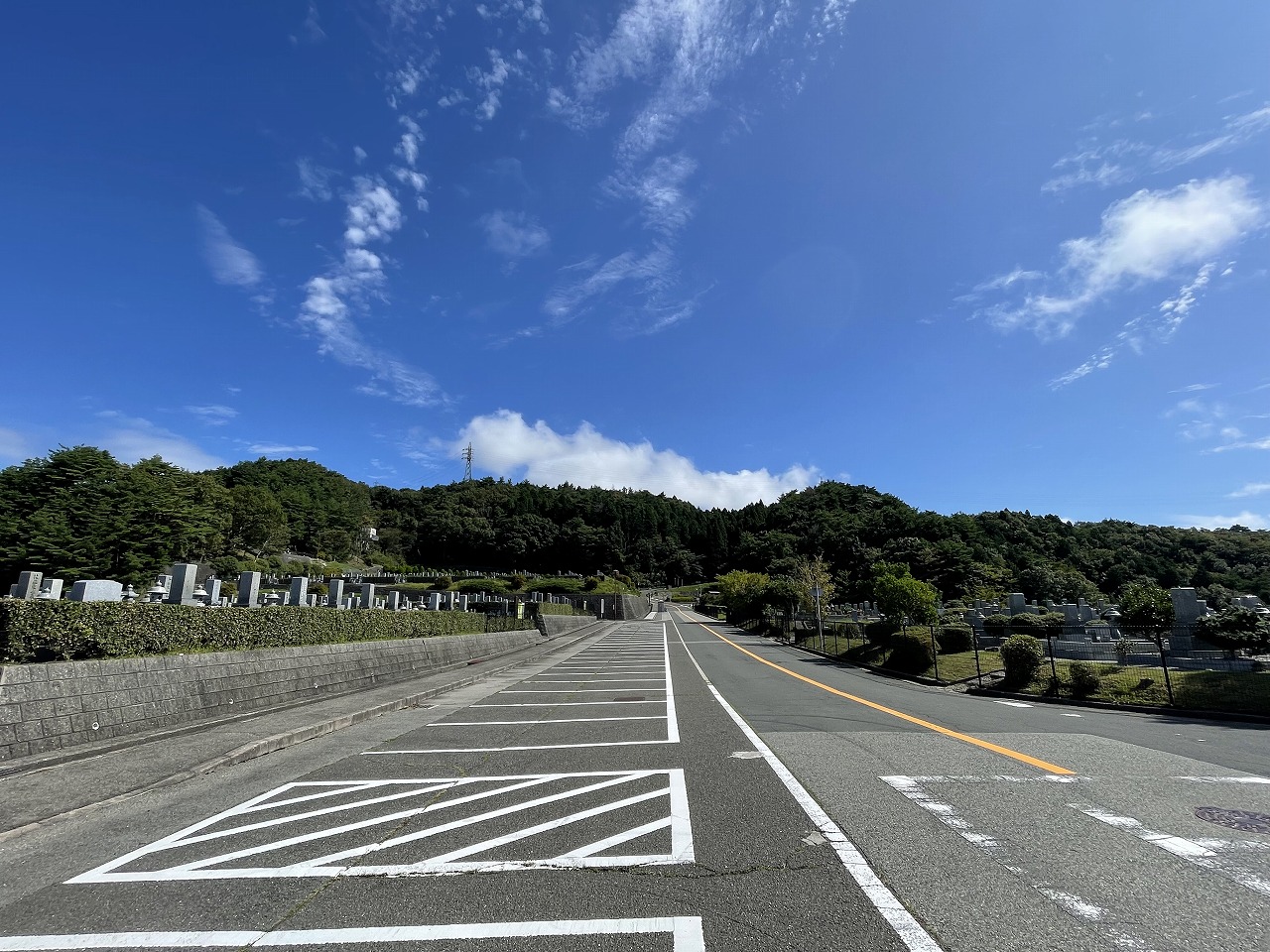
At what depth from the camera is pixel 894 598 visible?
27.4 m

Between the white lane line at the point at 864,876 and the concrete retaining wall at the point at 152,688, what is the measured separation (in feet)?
27.2

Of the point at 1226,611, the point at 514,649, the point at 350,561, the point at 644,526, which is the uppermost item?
the point at 644,526

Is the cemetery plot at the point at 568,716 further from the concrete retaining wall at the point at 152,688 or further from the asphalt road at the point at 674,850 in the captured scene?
the concrete retaining wall at the point at 152,688

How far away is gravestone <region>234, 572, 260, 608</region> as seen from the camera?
41.8ft

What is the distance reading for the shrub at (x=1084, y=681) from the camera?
611 inches

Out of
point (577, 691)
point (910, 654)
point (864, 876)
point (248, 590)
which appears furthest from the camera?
point (910, 654)

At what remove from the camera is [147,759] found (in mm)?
7461

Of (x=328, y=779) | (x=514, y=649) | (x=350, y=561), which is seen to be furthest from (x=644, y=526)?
(x=328, y=779)

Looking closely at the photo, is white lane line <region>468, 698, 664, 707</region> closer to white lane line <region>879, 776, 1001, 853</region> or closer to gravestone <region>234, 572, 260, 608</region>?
gravestone <region>234, 572, 260, 608</region>

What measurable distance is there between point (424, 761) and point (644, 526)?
161302 mm

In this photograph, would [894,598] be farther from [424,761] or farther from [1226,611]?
[424,761]

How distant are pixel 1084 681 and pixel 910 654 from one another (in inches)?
289

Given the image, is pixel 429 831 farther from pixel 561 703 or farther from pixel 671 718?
pixel 561 703

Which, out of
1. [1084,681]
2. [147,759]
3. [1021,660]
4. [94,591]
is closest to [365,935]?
[147,759]
